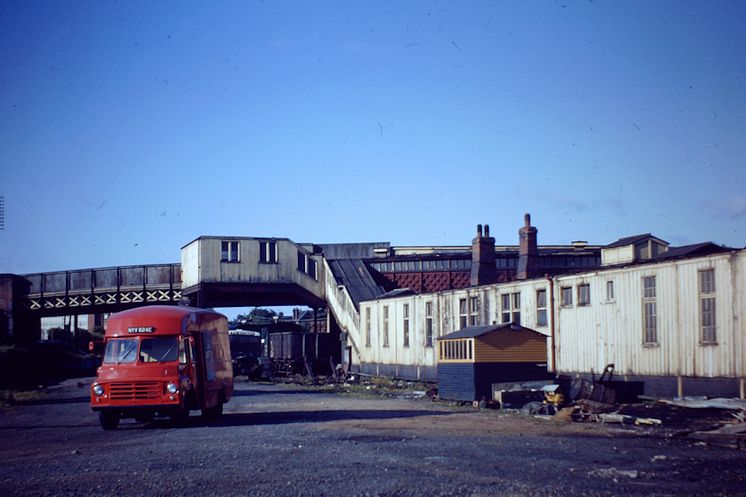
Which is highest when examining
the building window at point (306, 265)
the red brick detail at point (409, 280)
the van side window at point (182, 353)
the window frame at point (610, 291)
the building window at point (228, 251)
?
the building window at point (228, 251)

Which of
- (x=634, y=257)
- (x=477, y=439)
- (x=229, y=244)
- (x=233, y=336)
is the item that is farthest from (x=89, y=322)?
(x=477, y=439)

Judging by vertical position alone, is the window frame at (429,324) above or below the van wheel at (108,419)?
above

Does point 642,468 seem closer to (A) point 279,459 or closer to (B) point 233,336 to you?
(A) point 279,459

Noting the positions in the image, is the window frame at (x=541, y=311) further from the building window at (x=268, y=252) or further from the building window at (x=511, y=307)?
the building window at (x=268, y=252)

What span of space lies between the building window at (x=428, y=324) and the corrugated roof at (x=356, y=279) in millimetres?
10438

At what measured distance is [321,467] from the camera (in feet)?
38.3

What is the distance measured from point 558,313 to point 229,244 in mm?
28331

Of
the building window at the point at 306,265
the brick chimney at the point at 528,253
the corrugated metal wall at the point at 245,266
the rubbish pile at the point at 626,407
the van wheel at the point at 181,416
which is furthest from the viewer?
the building window at the point at 306,265

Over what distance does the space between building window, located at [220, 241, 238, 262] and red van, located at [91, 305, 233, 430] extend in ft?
105

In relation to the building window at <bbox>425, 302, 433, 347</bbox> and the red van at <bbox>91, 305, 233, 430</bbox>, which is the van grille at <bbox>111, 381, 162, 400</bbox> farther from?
the building window at <bbox>425, 302, 433, 347</bbox>

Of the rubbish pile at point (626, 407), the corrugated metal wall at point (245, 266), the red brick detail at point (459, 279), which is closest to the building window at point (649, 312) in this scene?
the rubbish pile at point (626, 407)

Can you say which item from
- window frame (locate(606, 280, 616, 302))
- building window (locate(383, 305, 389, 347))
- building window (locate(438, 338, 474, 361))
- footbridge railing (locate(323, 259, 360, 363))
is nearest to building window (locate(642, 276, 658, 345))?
window frame (locate(606, 280, 616, 302))

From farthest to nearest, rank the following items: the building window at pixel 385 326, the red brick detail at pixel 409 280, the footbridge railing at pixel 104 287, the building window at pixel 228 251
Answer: the red brick detail at pixel 409 280, the footbridge railing at pixel 104 287, the building window at pixel 228 251, the building window at pixel 385 326

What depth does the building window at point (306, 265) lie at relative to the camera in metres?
53.9
